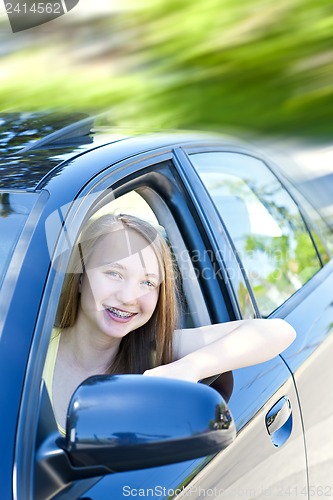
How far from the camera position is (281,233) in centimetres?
247

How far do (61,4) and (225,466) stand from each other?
0.92 m

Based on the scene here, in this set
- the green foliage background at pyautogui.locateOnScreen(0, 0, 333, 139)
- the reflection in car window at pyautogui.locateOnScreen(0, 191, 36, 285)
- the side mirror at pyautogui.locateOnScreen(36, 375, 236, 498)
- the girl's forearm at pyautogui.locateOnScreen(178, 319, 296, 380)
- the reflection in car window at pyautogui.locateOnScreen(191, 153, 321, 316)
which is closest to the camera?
the side mirror at pyautogui.locateOnScreen(36, 375, 236, 498)

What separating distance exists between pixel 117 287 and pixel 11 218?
0.93 ft

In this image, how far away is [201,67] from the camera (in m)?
1.41

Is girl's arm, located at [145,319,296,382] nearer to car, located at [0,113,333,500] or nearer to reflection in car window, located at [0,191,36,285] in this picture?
car, located at [0,113,333,500]

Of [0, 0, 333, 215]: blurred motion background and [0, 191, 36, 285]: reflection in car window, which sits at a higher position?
[0, 0, 333, 215]: blurred motion background

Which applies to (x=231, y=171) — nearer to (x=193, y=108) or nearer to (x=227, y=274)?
(x=227, y=274)

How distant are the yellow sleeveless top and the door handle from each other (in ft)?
1.59

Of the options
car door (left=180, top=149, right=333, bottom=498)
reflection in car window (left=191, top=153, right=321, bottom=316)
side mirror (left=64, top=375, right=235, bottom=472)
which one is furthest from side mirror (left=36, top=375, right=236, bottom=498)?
reflection in car window (left=191, top=153, right=321, bottom=316)

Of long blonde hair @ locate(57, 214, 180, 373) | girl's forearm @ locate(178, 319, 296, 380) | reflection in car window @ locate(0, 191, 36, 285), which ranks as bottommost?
girl's forearm @ locate(178, 319, 296, 380)

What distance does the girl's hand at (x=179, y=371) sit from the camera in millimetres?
1577

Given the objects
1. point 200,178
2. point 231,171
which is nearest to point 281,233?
point 231,171

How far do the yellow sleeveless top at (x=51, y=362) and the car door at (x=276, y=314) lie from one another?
31 centimetres

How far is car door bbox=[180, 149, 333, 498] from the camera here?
172cm
